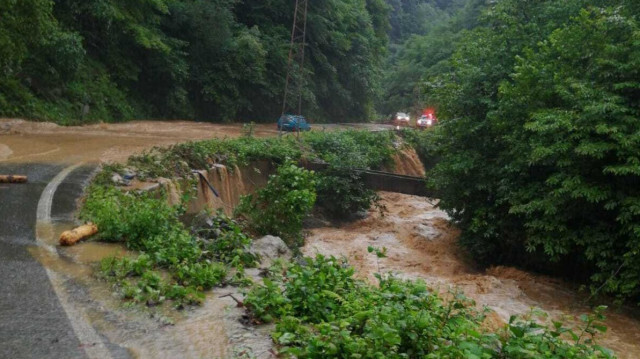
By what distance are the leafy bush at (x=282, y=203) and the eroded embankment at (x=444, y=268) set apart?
962mm

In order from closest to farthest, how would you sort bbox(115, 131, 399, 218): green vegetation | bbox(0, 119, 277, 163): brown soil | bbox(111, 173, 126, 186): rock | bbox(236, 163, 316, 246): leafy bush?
bbox(111, 173, 126, 186): rock
bbox(236, 163, 316, 246): leafy bush
bbox(0, 119, 277, 163): brown soil
bbox(115, 131, 399, 218): green vegetation

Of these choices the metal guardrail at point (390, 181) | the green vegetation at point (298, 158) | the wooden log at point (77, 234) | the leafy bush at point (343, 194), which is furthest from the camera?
the metal guardrail at point (390, 181)

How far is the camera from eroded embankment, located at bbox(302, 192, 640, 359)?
11039 mm

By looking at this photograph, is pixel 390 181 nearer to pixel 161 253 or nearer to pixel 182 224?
pixel 182 224

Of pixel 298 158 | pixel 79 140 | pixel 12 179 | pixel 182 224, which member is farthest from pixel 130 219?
pixel 298 158

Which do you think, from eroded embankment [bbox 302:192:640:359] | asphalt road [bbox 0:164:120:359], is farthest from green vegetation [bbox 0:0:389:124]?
eroded embankment [bbox 302:192:640:359]

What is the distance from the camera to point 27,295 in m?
5.57

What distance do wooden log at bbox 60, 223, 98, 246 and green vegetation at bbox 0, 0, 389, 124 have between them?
10.3 metres

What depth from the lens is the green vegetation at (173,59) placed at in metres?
22.2

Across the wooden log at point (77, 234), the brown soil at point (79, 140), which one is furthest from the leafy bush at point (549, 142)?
the brown soil at point (79, 140)

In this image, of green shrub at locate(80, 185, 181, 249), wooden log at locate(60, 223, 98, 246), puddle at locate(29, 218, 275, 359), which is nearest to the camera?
puddle at locate(29, 218, 275, 359)

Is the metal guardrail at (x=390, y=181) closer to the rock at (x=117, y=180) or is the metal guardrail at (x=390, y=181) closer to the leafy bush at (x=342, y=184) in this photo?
the leafy bush at (x=342, y=184)

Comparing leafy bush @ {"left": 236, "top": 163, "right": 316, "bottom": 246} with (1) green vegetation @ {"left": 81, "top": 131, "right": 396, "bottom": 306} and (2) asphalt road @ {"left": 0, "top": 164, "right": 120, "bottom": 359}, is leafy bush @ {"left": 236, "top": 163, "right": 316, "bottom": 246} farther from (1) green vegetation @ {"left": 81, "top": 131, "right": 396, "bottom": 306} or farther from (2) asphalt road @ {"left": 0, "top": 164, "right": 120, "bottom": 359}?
(2) asphalt road @ {"left": 0, "top": 164, "right": 120, "bottom": 359}

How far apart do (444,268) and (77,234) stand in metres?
10.1
